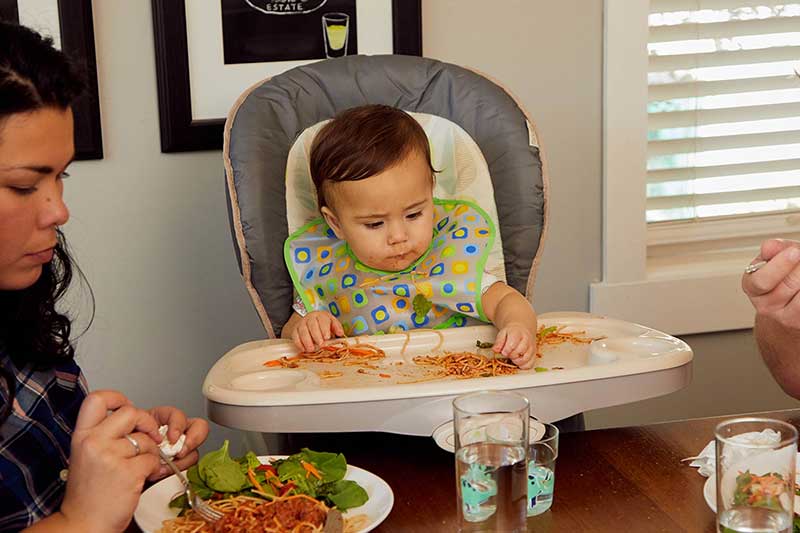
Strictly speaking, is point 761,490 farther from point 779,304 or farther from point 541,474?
point 779,304

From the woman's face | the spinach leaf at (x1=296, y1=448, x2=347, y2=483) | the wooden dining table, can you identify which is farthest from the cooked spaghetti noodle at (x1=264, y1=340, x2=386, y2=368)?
the woman's face

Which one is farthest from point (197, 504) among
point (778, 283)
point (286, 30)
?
point (286, 30)

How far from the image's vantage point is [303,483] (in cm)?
119

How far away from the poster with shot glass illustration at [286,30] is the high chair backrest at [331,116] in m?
0.35

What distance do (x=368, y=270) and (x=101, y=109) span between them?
748 mm

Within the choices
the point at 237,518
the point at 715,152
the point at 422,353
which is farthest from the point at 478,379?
the point at 715,152

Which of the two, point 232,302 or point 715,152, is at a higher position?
point 715,152

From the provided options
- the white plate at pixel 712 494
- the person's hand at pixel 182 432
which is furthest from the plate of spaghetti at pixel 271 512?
the white plate at pixel 712 494

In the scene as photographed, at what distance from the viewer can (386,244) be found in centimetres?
190

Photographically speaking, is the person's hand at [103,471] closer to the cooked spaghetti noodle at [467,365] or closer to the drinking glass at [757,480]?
the cooked spaghetti noodle at [467,365]

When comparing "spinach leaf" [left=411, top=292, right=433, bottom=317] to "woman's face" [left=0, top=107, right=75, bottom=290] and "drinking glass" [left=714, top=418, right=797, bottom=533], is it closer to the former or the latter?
"woman's face" [left=0, top=107, right=75, bottom=290]

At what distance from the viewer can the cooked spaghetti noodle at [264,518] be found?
111 centimetres

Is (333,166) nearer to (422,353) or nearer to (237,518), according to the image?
(422,353)

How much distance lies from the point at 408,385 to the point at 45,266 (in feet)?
1.70
